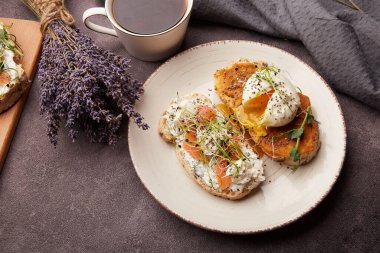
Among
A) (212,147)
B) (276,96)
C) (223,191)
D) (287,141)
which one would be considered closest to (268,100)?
(276,96)

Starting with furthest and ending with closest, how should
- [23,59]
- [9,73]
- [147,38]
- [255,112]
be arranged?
[23,59] < [9,73] < [147,38] < [255,112]

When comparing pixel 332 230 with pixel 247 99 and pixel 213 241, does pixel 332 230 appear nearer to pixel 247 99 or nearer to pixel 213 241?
pixel 213 241

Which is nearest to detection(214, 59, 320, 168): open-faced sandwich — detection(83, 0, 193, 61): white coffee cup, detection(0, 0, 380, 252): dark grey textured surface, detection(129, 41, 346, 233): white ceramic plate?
detection(129, 41, 346, 233): white ceramic plate

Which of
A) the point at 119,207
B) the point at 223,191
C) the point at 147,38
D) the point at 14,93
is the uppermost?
the point at 147,38

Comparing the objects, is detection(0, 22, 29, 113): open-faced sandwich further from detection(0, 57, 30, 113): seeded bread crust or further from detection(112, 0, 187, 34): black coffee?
detection(112, 0, 187, 34): black coffee

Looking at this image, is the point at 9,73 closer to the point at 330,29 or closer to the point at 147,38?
the point at 147,38

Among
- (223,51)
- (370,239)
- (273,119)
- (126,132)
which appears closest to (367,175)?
(370,239)
